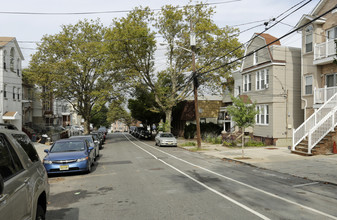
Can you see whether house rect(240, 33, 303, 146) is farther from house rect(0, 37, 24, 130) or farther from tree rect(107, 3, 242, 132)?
house rect(0, 37, 24, 130)

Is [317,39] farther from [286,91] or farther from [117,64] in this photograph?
[117,64]

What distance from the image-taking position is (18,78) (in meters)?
31.7

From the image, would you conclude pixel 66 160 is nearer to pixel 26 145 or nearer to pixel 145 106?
pixel 26 145

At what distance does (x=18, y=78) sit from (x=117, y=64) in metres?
10.7

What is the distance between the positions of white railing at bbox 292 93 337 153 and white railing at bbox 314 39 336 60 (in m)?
3.12

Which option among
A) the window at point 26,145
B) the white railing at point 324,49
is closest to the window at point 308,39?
the white railing at point 324,49

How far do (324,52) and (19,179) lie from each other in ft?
71.7

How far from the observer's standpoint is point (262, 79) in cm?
2628

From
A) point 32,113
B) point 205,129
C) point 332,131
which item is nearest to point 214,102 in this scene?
point 205,129

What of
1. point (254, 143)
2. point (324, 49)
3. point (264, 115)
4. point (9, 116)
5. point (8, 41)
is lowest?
point (254, 143)

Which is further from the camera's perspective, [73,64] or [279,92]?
[73,64]

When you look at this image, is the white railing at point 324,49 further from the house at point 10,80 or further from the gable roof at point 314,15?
the house at point 10,80

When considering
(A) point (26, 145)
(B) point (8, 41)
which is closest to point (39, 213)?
(A) point (26, 145)

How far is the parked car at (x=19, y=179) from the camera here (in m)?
3.27
